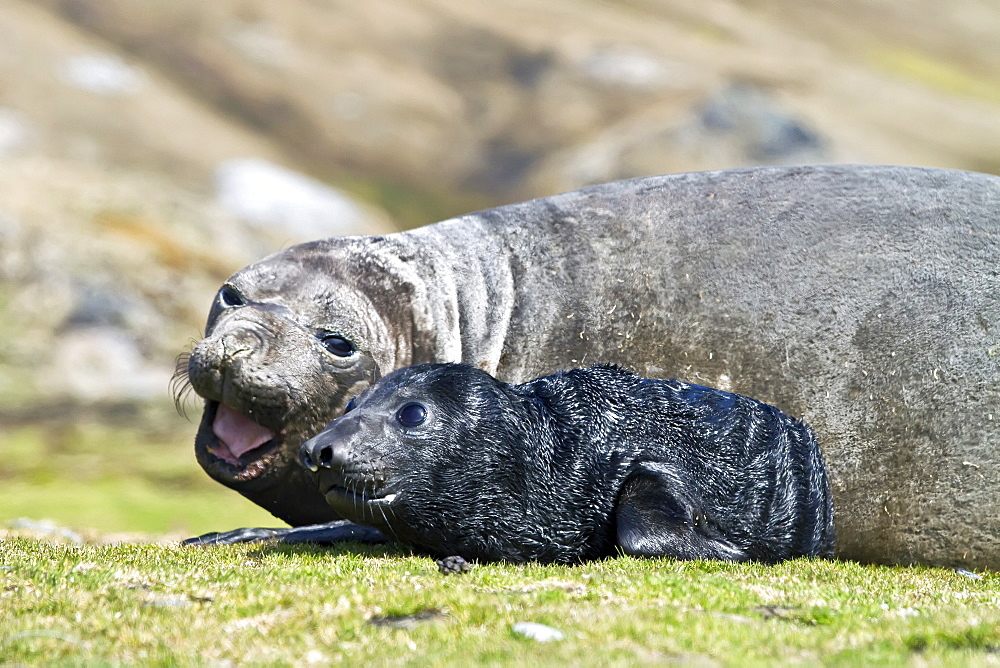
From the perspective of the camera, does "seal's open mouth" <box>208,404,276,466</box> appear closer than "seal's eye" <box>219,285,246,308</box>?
Yes

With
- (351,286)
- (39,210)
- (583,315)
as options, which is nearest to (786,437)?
(583,315)

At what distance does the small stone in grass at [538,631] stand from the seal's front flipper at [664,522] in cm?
209

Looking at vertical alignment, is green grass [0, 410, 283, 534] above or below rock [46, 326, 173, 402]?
below

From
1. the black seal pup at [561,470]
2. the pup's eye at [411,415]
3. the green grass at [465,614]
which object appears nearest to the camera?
the green grass at [465,614]

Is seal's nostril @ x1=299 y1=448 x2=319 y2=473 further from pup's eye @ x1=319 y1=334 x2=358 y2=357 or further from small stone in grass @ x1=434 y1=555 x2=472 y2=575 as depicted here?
pup's eye @ x1=319 y1=334 x2=358 y2=357

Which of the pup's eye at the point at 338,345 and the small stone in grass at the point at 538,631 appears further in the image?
the pup's eye at the point at 338,345

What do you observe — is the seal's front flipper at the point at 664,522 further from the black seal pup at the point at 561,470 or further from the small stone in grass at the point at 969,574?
the small stone in grass at the point at 969,574

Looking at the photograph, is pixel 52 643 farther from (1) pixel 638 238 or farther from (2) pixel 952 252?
(2) pixel 952 252

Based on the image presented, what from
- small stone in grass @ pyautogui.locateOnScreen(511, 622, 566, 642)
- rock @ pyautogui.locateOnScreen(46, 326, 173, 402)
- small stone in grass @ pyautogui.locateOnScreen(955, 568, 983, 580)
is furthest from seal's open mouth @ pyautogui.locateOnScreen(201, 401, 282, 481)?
rock @ pyautogui.locateOnScreen(46, 326, 173, 402)

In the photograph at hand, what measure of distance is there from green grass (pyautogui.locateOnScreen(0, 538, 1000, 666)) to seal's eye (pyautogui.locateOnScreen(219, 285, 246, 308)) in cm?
268

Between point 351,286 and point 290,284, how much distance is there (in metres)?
0.46

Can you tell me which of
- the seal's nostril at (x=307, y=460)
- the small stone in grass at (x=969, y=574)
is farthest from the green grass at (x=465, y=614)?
the small stone in grass at (x=969, y=574)

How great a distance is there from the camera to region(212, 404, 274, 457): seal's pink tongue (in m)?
8.81

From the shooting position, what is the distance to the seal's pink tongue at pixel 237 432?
28.9 ft
